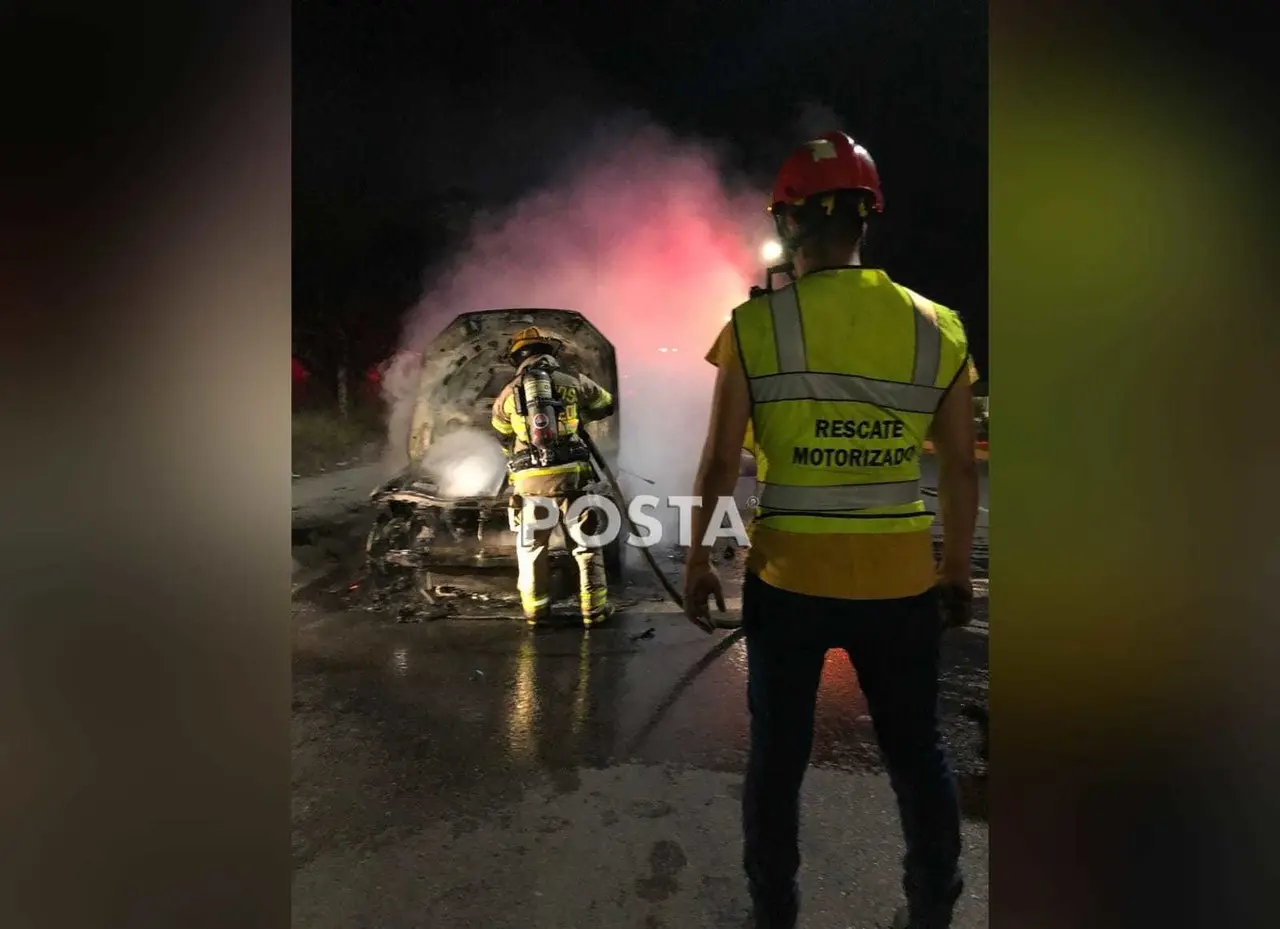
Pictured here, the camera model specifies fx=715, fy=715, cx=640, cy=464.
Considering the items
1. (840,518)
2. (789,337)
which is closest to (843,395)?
(789,337)

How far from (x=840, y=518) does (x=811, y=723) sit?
526 millimetres

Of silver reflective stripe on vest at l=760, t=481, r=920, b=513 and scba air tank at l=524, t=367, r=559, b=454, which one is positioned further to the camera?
scba air tank at l=524, t=367, r=559, b=454

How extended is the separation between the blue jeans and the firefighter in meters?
0.67

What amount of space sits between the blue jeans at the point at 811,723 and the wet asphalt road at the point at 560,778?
0.36 ft

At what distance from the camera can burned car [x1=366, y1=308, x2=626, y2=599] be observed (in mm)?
2396

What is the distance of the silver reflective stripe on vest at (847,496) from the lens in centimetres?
177

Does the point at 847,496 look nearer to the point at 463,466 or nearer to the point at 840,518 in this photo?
the point at 840,518

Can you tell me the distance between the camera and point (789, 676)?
177cm

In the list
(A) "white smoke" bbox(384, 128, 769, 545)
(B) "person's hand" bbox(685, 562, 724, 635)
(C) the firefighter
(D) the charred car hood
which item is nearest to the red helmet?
(A) "white smoke" bbox(384, 128, 769, 545)

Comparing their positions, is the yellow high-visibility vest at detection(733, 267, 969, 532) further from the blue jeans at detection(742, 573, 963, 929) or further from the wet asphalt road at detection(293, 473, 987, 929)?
the wet asphalt road at detection(293, 473, 987, 929)
